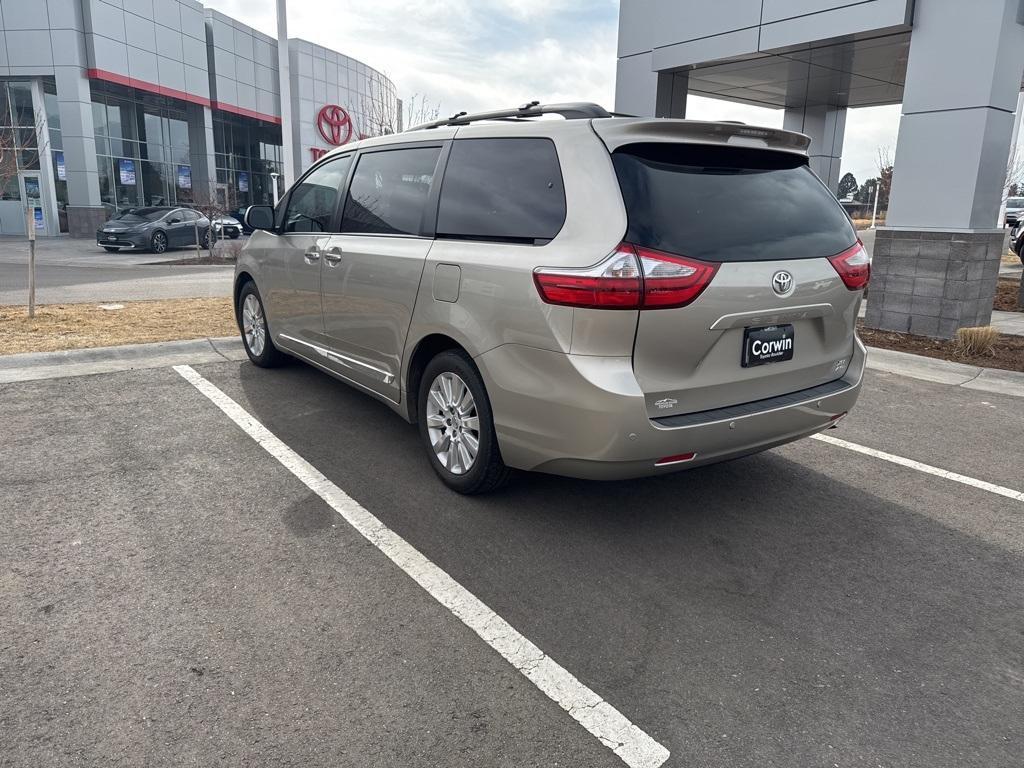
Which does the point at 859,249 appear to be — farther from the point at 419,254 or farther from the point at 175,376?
the point at 175,376

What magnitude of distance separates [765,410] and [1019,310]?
10.9 meters

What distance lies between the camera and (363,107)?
39.2 meters

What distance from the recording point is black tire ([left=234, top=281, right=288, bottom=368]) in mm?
6445

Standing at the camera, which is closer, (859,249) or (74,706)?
(74,706)

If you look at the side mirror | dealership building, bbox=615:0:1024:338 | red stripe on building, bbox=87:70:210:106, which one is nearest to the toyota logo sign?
red stripe on building, bbox=87:70:210:106

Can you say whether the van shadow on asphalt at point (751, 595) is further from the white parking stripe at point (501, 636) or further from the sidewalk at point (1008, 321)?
the sidewalk at point (1008, 321)

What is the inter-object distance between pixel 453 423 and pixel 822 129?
50.8 feet

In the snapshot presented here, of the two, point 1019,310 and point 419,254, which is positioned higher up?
point 419,254

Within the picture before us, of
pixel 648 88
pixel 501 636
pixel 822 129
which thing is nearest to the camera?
pixel 501 636

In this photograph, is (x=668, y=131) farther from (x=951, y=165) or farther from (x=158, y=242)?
(x=158, y=242)

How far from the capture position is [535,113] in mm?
4039

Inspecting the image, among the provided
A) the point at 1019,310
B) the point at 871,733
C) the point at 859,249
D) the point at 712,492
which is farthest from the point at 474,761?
the point at 1019,310

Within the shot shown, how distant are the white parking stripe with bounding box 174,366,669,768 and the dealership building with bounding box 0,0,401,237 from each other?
21070mm

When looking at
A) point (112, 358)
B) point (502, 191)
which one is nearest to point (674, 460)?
point (502, 191)
